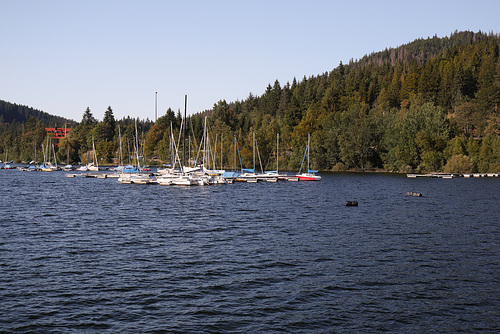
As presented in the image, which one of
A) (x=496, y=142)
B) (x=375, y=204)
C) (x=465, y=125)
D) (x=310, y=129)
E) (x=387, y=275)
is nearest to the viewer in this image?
(x=387, y=275)

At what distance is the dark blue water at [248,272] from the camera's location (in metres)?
21.3

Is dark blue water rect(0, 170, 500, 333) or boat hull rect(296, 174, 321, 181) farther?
boat hull rect(296, 174, 321, 181)

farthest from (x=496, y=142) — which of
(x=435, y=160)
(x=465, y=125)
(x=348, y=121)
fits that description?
(x=348, y=121)

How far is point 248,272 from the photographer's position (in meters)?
29.3

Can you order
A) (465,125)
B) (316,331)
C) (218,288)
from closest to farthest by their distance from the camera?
1. (316,331)
2. (218,288)
3. (465,125)

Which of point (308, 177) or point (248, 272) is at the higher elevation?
point (308, 177)

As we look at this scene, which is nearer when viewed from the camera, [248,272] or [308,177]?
[248,272]

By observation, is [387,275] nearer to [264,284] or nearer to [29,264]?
[264,284]

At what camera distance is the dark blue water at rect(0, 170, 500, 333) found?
21266mm

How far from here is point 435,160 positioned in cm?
15150

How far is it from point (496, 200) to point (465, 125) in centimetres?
11941

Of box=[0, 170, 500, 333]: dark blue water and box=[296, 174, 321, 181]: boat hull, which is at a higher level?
box=[296, 174, 321, 181]: boat hull

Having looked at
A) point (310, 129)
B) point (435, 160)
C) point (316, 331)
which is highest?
point (310, 129)

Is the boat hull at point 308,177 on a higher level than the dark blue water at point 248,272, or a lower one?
higher
